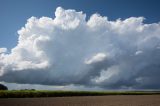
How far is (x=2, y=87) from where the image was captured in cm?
11556

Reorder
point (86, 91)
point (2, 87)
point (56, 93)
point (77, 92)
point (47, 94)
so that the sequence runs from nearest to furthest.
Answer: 1. point (47, 94)
2. point (56, 93)
3. point (77, 92)
4. point (86, 91)
5. point (2, 87)

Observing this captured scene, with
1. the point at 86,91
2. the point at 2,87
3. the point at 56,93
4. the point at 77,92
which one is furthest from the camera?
the point at 2,87

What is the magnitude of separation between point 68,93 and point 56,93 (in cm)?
512

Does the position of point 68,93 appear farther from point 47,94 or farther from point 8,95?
point 8,95

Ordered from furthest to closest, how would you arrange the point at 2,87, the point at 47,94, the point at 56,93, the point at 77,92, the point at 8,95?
1. the point at 2,87
2. the point at 77,92
3. the point at 56,93
4. the point at 47,94
5. the point at 8,95

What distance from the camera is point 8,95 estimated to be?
58.3 metres

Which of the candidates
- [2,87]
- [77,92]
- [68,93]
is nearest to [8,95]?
[68,93]

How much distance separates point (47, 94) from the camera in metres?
68.7

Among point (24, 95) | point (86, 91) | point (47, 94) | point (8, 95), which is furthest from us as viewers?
point (86, 91)

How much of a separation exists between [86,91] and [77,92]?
703 cm

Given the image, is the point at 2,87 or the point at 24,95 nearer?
the point at 24,95

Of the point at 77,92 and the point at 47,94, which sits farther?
the point at 77,92

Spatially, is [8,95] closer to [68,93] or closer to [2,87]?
[68,93]

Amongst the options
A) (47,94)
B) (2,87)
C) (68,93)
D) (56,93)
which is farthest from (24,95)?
(2,87)
